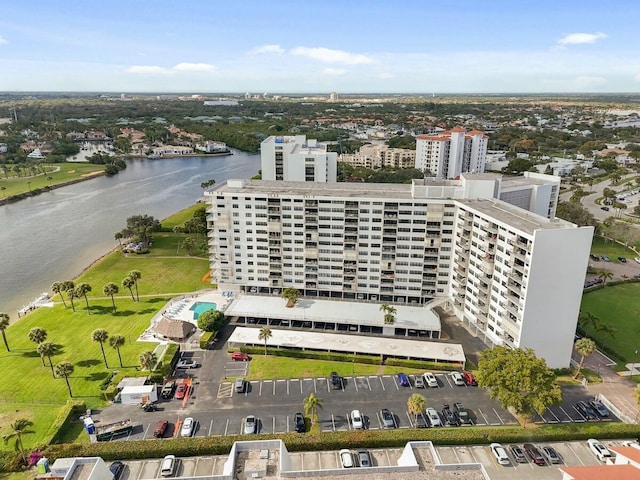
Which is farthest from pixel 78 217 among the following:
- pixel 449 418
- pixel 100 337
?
pixel 449 418

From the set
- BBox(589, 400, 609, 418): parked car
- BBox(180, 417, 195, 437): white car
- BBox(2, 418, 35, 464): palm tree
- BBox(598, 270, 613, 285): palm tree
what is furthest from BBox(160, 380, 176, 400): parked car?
BBox(598, 270, 613, 285): palm tree

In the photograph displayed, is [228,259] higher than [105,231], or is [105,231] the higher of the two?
[228,259]

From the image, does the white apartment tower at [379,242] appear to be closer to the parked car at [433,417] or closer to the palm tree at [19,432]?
the parked car at [433,417]

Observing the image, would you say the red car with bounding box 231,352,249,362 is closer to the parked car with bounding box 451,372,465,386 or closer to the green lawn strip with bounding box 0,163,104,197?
the parked car with bounding box 451,372,465,386

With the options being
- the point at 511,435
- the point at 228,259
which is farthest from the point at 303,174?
the point at 511,435

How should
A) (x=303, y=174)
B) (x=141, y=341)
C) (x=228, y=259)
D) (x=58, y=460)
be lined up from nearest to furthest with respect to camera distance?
(x=58, y=460)
(x=141, y=341)
(x=228, y=259)
(x=303, y=174)

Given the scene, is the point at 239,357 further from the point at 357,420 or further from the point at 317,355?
the point at 357,420

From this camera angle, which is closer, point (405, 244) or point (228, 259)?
point (405, 244)

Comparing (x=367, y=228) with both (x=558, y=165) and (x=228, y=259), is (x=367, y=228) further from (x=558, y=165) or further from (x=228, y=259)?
(x=558, y=165)
